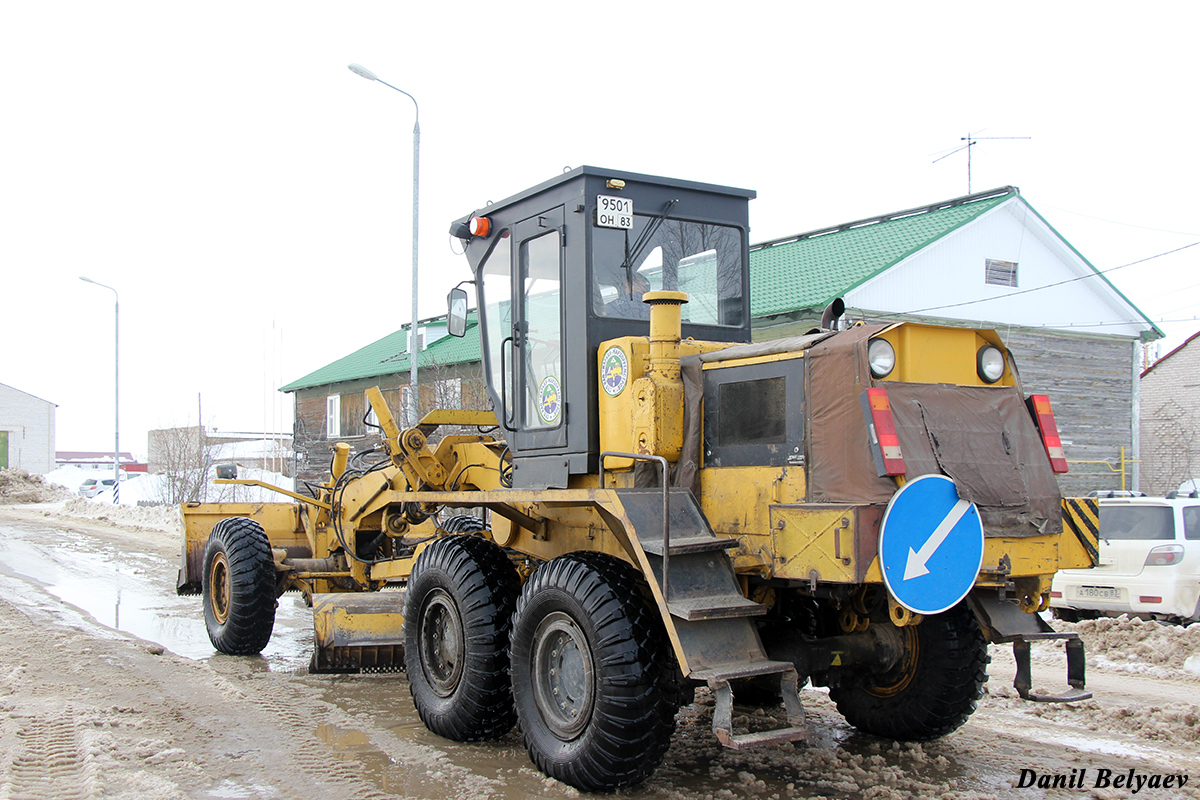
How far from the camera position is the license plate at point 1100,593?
1013 cm

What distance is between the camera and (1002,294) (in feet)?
68.6

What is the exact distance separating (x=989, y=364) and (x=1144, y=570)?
6.05 metres

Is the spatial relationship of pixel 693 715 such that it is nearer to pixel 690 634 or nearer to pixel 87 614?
pixel 690 634

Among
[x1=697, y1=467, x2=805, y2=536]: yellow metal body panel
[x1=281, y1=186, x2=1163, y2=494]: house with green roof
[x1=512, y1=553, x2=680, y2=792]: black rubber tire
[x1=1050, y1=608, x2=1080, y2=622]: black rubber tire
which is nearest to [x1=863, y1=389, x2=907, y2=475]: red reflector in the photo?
[x1=697, y1=467, x2=805, y2=536]: yellow metal body panel

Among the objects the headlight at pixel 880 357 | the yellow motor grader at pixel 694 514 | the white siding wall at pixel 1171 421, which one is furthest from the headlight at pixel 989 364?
the white siding wall at pixel 1171 421

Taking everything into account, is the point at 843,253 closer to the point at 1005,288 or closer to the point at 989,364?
the point at 1005,288

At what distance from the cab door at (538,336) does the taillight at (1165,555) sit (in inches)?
270

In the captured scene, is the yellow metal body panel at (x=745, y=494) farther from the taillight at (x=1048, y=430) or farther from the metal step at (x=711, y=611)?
the taillight at (x=1048, y=430)

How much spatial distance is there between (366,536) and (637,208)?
15.3 ft

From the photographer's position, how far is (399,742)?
20.4 feet

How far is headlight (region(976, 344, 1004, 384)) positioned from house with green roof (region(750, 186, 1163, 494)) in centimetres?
1229

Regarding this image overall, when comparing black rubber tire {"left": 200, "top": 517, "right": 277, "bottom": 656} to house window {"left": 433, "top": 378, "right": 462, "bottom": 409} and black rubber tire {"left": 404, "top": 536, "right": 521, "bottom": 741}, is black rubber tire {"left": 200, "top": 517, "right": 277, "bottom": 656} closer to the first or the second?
black rubber tire {"left": 404, "top": 536, "right": 521, "bottom": 741}

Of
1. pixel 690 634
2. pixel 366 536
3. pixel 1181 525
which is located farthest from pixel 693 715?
pixel 1181 525

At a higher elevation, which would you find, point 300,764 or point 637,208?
point 637,208
